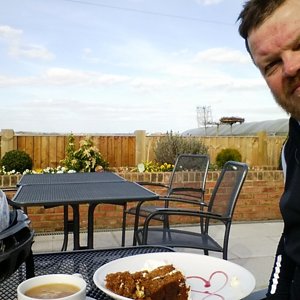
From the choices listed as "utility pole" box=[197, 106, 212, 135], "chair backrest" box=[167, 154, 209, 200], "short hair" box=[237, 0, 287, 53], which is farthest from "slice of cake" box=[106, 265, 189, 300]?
"utility pole" box=[197, 106, 212, 135]

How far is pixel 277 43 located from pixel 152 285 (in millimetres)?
709

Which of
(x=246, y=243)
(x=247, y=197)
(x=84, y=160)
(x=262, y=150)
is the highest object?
(x=262, y=150)

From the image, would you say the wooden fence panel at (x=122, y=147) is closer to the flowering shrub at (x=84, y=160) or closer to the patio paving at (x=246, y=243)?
the flowering shrub at (x=84, y=160)

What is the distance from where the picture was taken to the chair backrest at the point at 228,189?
2.61 meters

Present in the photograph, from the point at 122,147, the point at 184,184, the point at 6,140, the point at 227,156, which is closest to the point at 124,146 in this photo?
the point at 122,147

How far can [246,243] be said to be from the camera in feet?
13.7

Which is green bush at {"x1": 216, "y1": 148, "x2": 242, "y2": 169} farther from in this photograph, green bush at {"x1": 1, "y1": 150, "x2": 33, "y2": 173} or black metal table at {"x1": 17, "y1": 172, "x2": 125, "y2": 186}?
black metal table at {"x1": 17, "y1": 172, "x2": 125, "y2": 186}

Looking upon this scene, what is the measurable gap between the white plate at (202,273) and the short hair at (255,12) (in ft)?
2.22

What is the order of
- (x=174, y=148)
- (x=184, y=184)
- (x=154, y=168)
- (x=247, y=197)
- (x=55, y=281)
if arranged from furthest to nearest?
(x=174, y=148) < (x=154, y=168) < (x=247, y=197) < (x=184, y=184) < (x=55, y=281)

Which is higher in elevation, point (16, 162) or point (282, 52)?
point (282, 52)

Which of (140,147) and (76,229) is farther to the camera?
(140,147)

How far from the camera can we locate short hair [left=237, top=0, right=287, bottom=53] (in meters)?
1.08

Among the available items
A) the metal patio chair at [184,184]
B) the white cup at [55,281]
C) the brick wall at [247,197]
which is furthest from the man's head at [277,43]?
the brick wall at [247,197]

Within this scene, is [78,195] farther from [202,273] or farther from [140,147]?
[140,147]
